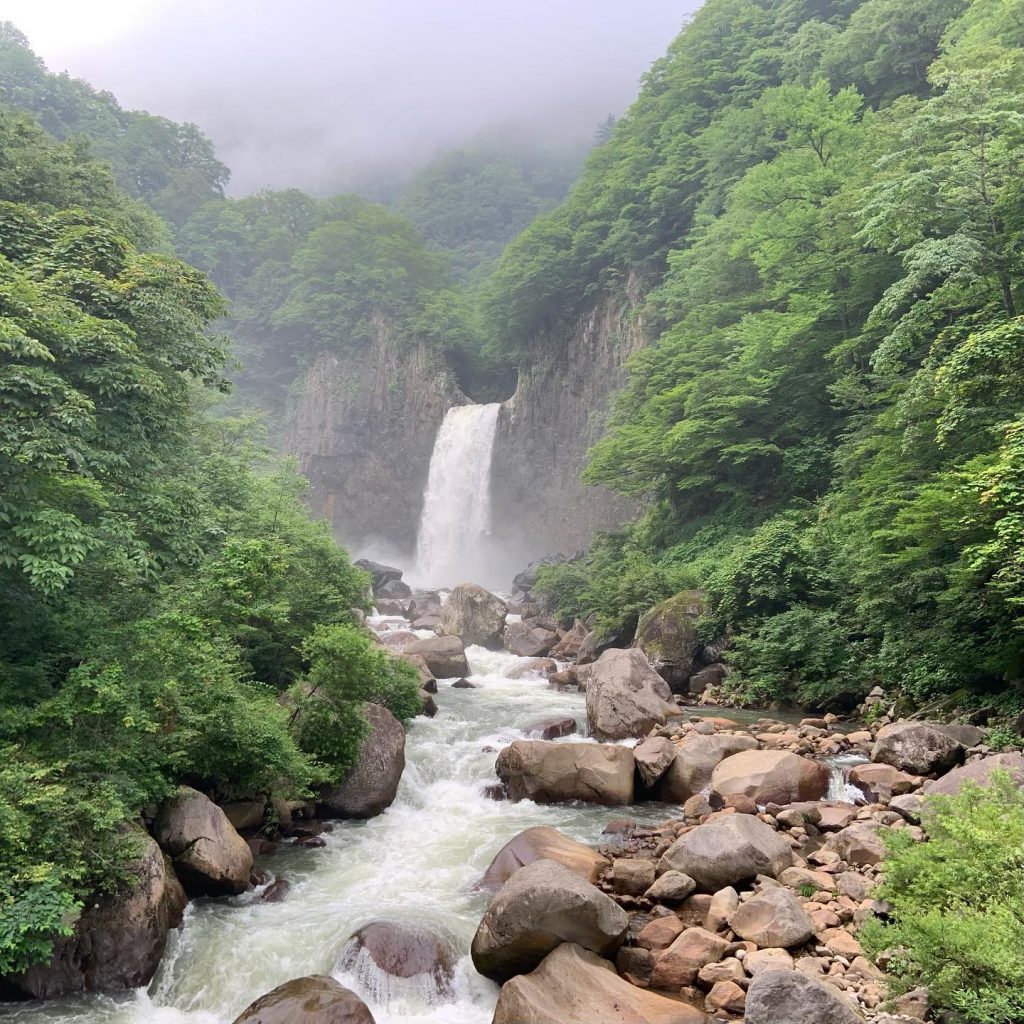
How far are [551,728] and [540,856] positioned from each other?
5512 millimetres

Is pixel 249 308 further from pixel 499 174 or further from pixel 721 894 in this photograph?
pixel 721 894

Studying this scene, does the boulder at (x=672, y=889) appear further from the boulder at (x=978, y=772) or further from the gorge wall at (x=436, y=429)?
the gorge wall at (x=436, y=429)

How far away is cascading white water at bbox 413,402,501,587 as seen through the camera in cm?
4325

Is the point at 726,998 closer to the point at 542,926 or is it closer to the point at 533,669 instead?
the point at 542,926

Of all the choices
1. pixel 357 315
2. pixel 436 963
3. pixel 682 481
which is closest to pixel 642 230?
pixel 682 481

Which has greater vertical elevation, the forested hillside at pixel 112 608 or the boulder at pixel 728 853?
the forested hillside at pixel 112 608

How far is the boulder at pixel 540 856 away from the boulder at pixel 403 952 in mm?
1324

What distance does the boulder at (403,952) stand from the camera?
22.1 feet

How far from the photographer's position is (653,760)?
11.1 m

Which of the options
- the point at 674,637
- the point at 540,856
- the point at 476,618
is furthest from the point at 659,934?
the point at 476,618

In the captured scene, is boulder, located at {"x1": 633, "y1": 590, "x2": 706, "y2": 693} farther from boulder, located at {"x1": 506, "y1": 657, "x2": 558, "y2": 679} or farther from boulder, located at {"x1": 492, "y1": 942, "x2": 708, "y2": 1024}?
boulder, located at {"x1": 492, "y1": 942, "x2": 708, "y2": 1024}

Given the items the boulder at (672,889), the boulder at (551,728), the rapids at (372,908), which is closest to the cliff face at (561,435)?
the boulder at (551,728)

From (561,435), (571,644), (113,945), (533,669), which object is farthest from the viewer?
(561,435)

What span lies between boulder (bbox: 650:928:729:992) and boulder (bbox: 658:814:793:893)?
3.32 feet
